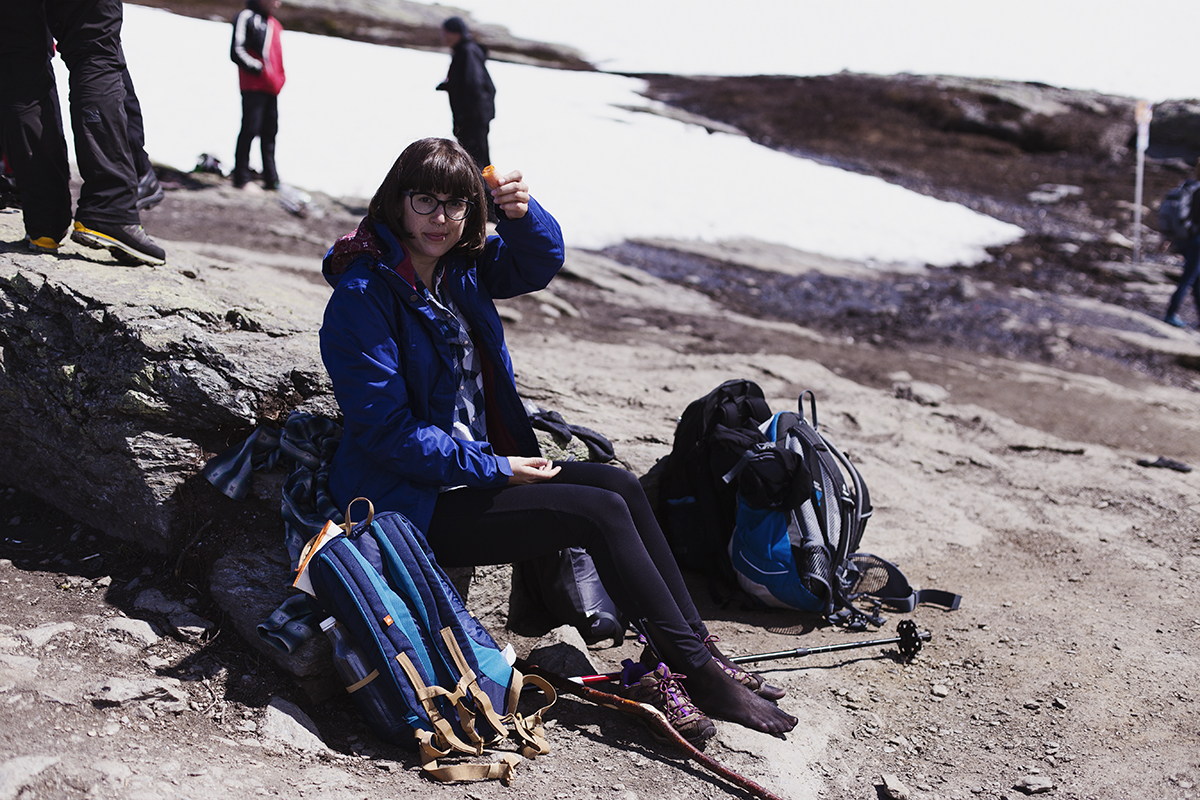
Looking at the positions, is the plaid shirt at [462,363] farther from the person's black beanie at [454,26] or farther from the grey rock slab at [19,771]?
the person's black beanie at [454,26]

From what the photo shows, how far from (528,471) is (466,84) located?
26.4 feet

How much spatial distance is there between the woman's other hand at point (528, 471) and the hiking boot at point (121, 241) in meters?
2.33

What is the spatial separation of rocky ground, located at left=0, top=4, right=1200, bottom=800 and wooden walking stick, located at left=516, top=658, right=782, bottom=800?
61mm

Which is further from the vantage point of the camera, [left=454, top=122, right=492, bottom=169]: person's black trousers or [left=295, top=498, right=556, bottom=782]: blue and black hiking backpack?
[left=454, top=122, right=492, bottom=169]: person's black trousers

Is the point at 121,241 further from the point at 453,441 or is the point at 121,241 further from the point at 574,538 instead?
the point at 574,538

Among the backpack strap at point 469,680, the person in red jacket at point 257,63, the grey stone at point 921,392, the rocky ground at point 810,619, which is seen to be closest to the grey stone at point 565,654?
the rocky ground at point 810,619

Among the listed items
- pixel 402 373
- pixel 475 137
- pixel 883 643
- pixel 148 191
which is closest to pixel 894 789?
pixel 883 643

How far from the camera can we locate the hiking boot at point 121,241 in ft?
13.6

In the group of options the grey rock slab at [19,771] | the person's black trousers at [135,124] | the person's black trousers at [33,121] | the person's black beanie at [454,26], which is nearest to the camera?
the grey rock slab at [19,771]

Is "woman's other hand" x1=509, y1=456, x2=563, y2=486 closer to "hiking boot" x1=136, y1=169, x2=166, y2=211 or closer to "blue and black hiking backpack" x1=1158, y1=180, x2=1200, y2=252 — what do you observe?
"hiking boot" x1=136, y1=169, x2=166, y2=211

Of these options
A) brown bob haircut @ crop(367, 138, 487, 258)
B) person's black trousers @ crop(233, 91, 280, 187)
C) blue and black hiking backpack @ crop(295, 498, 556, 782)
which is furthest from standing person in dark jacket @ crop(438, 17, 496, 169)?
blue and black hiking backpack @ crop(295, 498, 556, 782)

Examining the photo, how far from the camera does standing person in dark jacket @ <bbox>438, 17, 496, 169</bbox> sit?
1005cm

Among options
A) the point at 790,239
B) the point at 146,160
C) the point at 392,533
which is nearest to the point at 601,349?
the point at 146,160

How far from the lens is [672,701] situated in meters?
2.98
